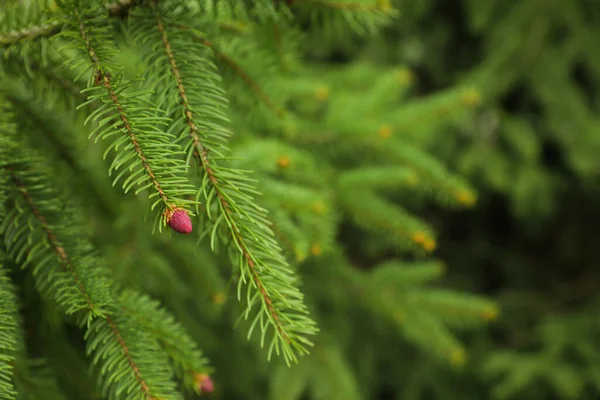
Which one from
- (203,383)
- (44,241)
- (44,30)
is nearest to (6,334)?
(44,241)

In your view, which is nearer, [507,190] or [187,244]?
[187,244]

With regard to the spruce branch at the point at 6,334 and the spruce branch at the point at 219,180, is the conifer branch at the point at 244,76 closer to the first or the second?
the spruce branch at the point at 219,180

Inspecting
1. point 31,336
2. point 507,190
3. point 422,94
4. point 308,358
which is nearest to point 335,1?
point 31,336

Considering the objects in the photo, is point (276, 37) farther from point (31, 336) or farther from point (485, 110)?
point (485, 110)

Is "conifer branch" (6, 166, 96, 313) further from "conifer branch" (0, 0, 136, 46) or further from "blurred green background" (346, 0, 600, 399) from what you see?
"blurred green background" (346, 0, 600, 399)

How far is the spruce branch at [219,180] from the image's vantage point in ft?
2.25

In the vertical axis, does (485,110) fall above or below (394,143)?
below

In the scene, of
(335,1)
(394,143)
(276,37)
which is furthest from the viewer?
(394,143)

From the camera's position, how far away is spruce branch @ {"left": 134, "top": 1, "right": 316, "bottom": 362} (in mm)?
686

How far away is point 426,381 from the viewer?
2.95 metres

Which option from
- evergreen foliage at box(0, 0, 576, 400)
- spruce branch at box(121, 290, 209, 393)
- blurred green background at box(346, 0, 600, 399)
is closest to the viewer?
evergreen foliage at box(0, 0, 576, 400)

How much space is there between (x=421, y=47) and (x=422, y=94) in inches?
17.8

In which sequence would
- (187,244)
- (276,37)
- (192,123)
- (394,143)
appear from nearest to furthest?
(192,123), (276,37), (187,244), (394,143)

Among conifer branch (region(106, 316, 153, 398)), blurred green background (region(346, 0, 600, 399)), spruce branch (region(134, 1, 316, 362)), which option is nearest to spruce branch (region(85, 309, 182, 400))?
conifer branch (region(106, 316, 153, 398))
